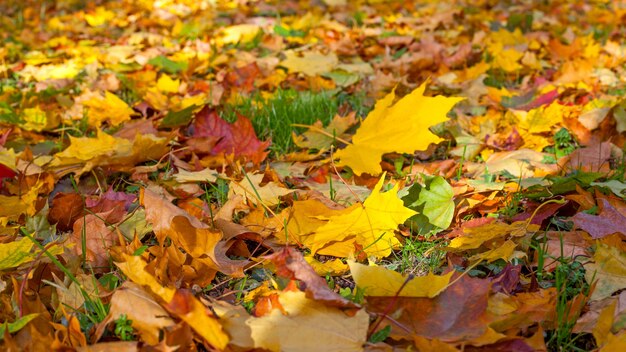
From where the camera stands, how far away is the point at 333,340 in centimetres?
100

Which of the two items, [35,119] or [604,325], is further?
[35,119]

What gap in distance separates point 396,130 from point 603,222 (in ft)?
2.06

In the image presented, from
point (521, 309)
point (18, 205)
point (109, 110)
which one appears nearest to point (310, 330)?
point (521, 309)

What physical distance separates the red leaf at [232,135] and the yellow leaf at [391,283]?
2.79ft

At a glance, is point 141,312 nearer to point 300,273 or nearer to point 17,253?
point 300,273

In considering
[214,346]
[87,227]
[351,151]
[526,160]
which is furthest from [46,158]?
[526,160]

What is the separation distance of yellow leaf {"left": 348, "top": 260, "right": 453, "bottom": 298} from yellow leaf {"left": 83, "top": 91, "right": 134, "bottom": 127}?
150 cm

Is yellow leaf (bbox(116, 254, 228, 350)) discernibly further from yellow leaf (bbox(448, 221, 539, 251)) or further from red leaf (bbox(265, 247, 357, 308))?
yellow leaf (bbox(448, 221, 539, 251))

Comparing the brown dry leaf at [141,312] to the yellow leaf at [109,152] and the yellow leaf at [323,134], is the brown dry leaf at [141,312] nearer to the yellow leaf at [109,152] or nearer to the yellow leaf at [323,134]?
the yellow leaf at [109,152]

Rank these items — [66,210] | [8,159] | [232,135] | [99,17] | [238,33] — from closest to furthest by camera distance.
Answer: [66,210] → [8,159] → [232,135] → [238,33] → [99,17]

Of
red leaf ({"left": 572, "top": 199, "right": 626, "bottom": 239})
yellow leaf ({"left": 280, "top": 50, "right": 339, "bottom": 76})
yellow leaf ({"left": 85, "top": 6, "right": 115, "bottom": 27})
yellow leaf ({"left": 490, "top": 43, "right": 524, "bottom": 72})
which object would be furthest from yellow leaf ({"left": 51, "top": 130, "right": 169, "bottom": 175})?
yellow leaf ({"left": 85, "top": 6, "right": 115, "bottom": 27})

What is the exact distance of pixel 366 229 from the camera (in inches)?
54.4

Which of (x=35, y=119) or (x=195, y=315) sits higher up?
(x=195, y=315)

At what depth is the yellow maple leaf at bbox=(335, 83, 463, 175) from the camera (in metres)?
1.70
